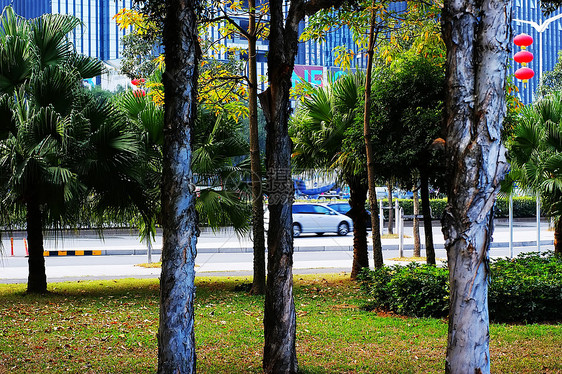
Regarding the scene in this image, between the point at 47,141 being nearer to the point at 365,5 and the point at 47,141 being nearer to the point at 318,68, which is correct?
the point at 365,5

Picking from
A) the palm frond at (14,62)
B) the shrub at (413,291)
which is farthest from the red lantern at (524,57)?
the palm frond at (14,62)

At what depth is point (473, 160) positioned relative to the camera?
149 inches

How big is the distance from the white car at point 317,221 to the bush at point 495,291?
15451 millimetres

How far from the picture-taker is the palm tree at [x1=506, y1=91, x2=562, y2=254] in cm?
1143

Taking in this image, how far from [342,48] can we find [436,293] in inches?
186

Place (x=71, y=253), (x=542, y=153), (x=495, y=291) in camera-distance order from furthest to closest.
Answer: (x=71, y=253) < (x=542, y=153) < (x=495, y=291)

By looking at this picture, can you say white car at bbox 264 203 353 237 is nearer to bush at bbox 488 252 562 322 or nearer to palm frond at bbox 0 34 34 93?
palm frond at bbox 0 34 34 93

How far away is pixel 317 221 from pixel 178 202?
823 inches

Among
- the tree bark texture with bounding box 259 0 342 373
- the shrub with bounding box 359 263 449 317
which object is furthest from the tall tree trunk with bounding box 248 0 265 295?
the tree bark texture with bounding box 259 0 342 373

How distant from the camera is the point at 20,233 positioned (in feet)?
86.8

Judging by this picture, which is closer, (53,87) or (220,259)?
(53,87)

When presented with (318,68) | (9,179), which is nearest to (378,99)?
(9,179)

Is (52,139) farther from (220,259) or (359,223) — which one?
(220,259)

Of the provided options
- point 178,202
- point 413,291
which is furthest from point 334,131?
point 178,202
